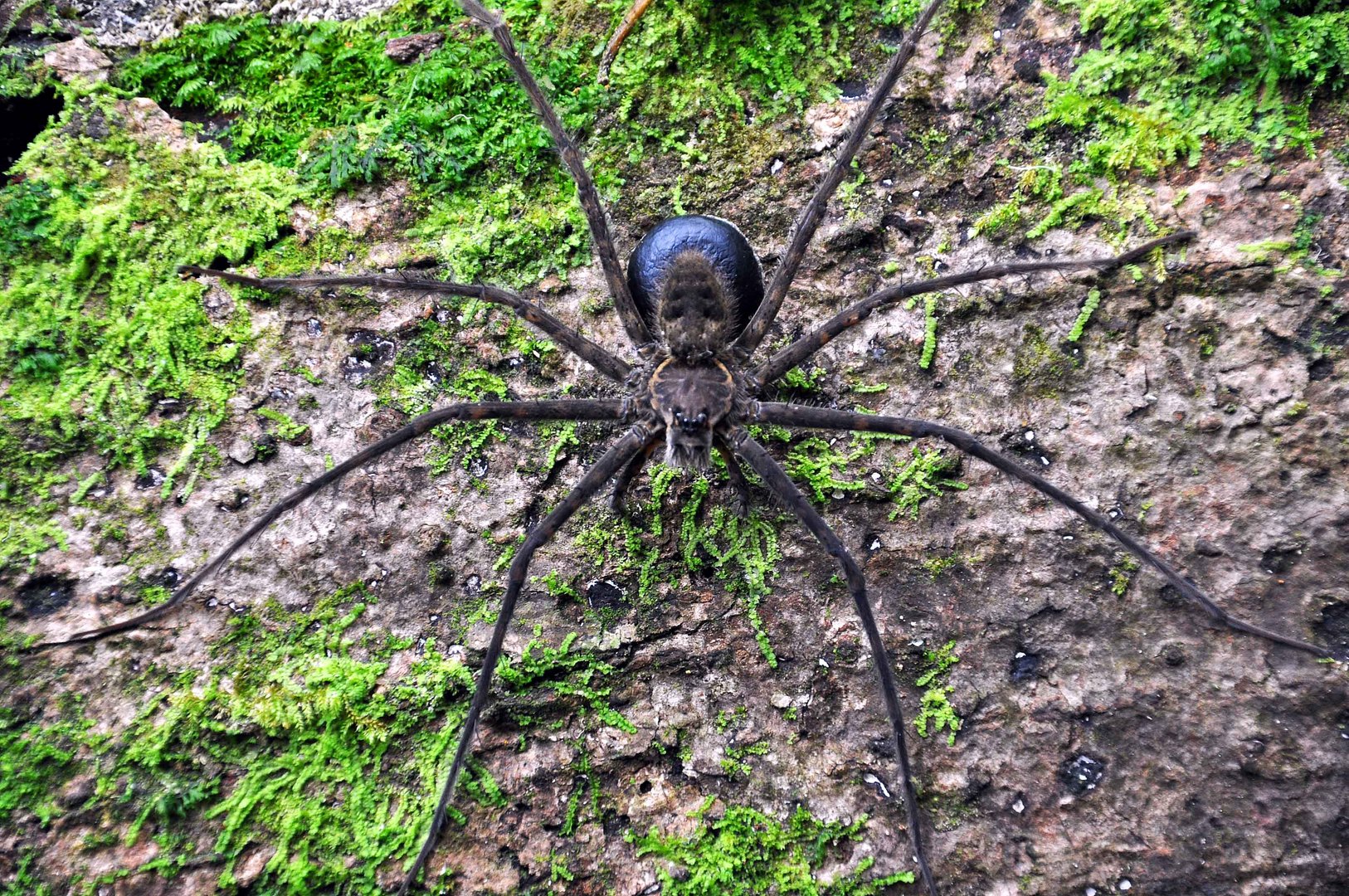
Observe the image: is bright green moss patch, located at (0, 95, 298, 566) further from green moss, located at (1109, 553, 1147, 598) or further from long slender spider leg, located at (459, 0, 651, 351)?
green moss, located at (1109, 553, 1147, 598)

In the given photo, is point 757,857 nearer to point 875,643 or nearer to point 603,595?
point 875,643

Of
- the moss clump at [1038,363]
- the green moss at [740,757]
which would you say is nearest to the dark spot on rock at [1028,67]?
the moss clump at [1038,363]

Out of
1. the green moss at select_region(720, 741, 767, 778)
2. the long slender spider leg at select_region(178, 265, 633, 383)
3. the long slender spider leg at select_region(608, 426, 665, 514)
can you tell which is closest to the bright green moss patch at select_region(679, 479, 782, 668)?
the long slender spider leg at select_region(608, 426, 665, 514)

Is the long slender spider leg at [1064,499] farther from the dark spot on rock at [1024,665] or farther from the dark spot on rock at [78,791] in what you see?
the dark spot on rock at [78,791]

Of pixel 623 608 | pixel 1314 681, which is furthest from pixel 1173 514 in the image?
pixel 623 608

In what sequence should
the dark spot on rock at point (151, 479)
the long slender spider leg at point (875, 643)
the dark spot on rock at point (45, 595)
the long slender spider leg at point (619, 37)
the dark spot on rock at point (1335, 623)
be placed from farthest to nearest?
the long slender spider leg at point (619, 37) → the dark spot on rock at point (151, 479) → the dark spot on rock at point (45, 595) → the dark spot on rock at point (1335, 623) → the long slender spider leg at point (875, 643)

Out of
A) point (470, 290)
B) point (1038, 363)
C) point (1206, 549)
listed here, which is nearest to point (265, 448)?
point (470, 290)

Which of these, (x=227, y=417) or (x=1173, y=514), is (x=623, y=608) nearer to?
(x=227, y=417)
